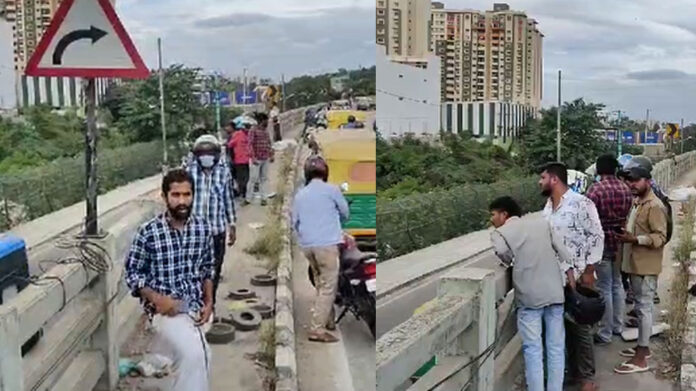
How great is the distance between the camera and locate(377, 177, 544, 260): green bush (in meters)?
2.48

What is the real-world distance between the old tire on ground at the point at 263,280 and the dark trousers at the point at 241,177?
56 centimetres

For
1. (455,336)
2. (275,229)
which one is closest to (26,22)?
(275,229)

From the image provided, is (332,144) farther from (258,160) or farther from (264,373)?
(264,373)

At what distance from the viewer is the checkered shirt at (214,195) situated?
11.4 feet

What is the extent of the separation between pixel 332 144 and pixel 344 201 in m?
0.29

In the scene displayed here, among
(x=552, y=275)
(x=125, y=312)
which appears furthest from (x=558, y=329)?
(x=125, y=312)

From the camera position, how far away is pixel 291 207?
3484 mm

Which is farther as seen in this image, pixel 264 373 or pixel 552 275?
pixel 264 373

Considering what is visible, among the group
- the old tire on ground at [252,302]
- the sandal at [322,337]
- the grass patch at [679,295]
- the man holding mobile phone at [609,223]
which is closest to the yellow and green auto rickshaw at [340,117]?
the sandal at [322,337]

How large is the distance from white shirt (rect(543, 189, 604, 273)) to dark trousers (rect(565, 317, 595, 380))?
11.5 inches

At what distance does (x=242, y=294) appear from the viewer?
448cm

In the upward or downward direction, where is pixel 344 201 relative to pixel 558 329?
upward

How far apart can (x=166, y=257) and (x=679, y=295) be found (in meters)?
3.38

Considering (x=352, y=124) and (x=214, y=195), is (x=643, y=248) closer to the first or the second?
(x=214, y=195)
